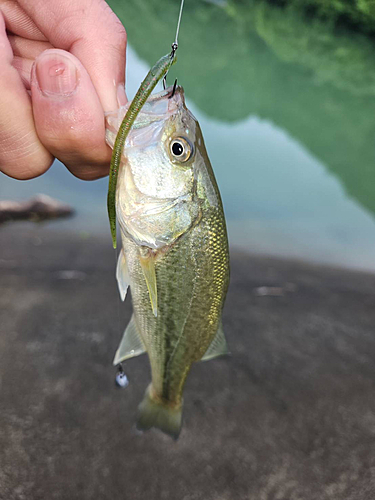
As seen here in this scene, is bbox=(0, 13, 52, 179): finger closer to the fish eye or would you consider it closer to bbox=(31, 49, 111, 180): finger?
bbox=(31, 49, 111, 180): finger

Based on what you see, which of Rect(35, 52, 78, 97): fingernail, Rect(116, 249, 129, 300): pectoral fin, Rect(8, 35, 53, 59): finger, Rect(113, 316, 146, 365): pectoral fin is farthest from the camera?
Rect(113, 316, 146, 365): pectoral fin

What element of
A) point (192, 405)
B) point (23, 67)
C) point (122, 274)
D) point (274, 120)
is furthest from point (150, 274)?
point (274, 120)

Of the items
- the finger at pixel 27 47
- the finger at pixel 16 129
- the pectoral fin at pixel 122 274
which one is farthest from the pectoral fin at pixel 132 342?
the finger at pixel 27 47

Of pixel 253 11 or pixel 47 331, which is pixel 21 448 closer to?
pixel 47 331

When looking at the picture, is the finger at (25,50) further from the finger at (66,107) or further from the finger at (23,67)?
the finger at (66,107)

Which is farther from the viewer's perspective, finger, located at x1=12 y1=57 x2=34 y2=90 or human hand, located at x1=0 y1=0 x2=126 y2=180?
finger, located at x1=12 y1=57 x2=34 y2=90

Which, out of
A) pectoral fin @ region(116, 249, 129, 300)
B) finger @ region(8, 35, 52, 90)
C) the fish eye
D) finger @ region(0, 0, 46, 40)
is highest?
finger @ region(0, 0, 46, 40)

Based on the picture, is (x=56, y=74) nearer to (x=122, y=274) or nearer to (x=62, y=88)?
(x=62, y=88)

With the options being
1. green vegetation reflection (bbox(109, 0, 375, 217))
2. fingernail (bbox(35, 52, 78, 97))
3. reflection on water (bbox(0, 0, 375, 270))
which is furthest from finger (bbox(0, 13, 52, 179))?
green vegetation reflection (bbox(109, 0, 375, 217))
